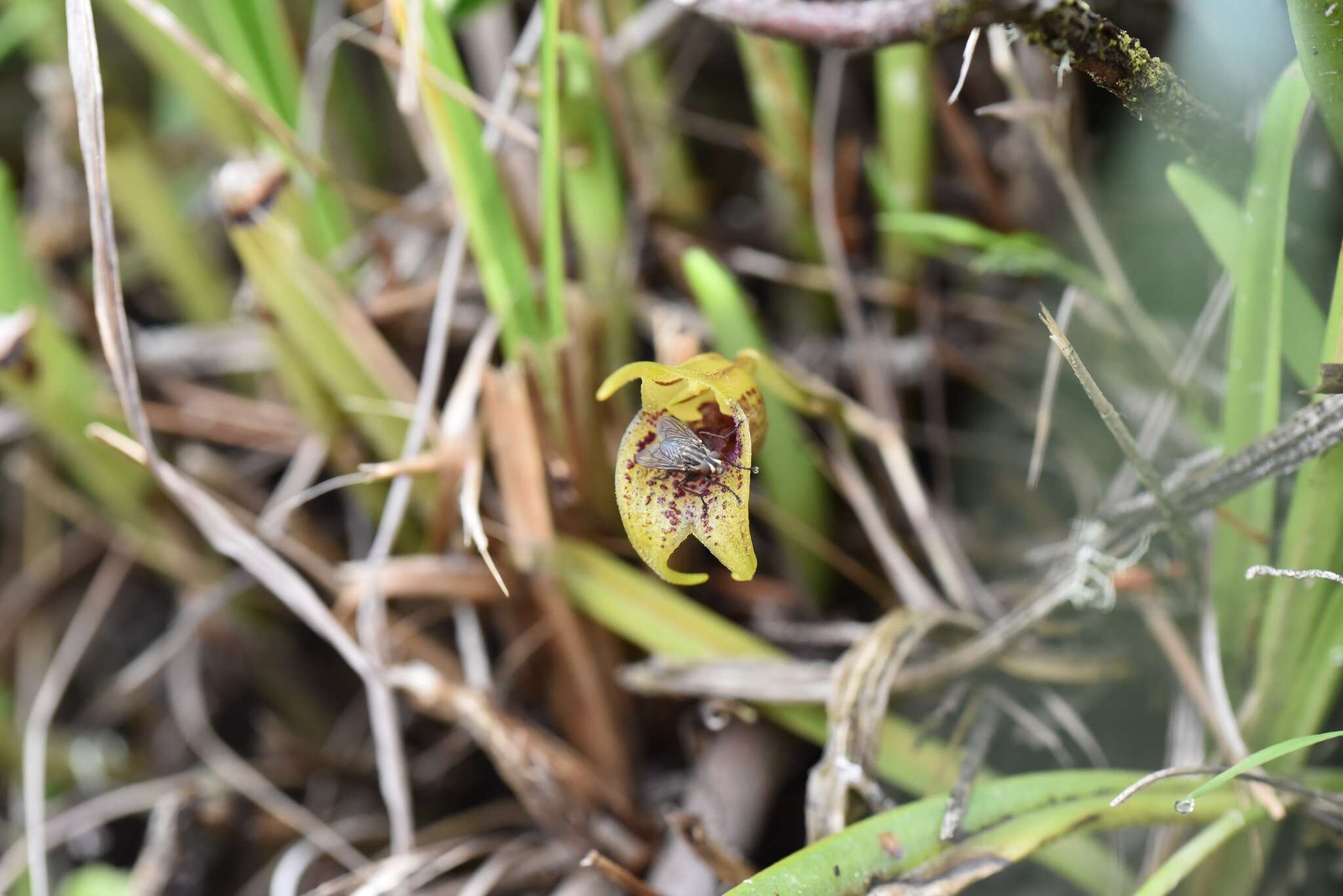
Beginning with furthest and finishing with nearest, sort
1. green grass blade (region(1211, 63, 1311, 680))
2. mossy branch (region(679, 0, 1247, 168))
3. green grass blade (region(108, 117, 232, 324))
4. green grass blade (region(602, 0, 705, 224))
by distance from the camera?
green grass blade (region(108, 117, 232, 324)) → green grass blade (region(602, 0, 705, 224)) → green grass blade (region(1211, 63, 1311, 680)) → mossy branch (region(679, 0, 1247, 168))

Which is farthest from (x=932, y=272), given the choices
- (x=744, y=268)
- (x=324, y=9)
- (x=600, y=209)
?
(x=324, y=9)

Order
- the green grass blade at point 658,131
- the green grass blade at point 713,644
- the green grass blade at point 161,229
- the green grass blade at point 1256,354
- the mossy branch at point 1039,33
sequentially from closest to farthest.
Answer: the mossy branch at point 1039,33
the green grass blade at point 1256,354
the green grass blade at point 713,644
the green grass blade at point 658,131
the green grass blade at point 161,229

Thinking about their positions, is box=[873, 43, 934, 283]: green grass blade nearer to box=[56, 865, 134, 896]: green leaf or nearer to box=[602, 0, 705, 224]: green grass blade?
box=[602, 0, 705, 224]: green grass blade

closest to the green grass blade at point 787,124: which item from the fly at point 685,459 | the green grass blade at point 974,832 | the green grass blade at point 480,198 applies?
the green grass blade at point 480,198

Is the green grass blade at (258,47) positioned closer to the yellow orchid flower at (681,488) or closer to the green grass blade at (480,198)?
the green grass blade at (480,198)

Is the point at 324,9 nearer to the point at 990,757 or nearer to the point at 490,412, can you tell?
the point at 490,412

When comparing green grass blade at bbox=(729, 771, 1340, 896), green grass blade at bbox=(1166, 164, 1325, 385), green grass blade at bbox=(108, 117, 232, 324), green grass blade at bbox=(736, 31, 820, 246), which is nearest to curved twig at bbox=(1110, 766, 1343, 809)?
green grass blade at bbox=(729, 771, 1340, 896)
